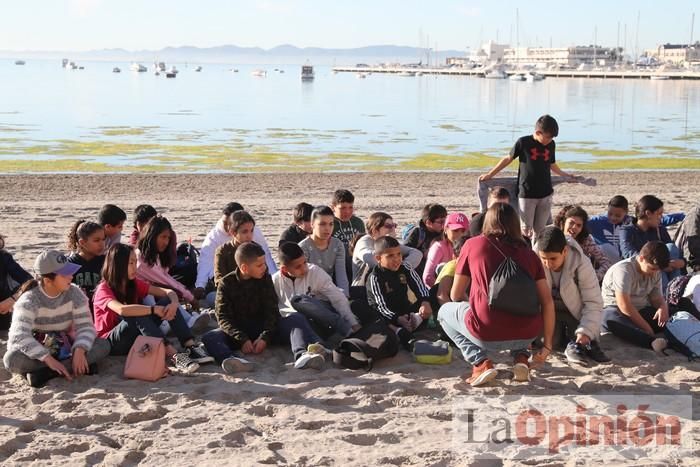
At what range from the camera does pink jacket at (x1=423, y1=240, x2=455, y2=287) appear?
291 inches

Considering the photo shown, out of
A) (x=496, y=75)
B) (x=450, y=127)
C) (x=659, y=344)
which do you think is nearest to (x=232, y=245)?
(x=659, y=344)

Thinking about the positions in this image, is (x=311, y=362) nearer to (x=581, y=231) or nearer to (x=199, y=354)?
(x=199, y=354)

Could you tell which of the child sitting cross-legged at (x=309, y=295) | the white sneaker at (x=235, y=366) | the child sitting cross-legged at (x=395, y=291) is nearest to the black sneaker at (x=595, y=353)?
the child sitting cross-legged at (x=395, y=291)

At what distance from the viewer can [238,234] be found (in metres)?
6.79

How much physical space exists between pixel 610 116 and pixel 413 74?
11136 centimetres

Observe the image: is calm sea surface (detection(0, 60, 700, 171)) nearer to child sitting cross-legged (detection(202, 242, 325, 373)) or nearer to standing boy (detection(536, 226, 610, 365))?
child sitting cross-legged (detection(202, 242, 325, 373))

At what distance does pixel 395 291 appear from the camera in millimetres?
6391

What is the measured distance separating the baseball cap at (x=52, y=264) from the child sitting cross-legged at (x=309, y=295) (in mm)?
1590

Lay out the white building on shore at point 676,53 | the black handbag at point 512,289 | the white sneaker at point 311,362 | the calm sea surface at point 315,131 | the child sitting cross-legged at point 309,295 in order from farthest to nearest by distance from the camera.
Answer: the white building on shore at point 676,53
the calm sea surface at point 315,131
the child sitting cross-legged at point 309,295
the white sneaker at point 311,362
the black handbag at point 512,289

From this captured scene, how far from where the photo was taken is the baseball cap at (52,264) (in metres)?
5.32

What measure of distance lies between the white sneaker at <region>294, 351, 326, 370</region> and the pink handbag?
898 millimetres

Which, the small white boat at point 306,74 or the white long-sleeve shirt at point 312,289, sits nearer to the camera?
the white long-sleeve shirt at point 312,289

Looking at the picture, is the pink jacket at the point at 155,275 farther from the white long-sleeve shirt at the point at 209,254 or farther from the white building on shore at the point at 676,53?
the white building on shore at the point at 676,53

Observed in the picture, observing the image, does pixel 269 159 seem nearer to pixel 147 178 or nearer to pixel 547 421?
pixel 147 178
